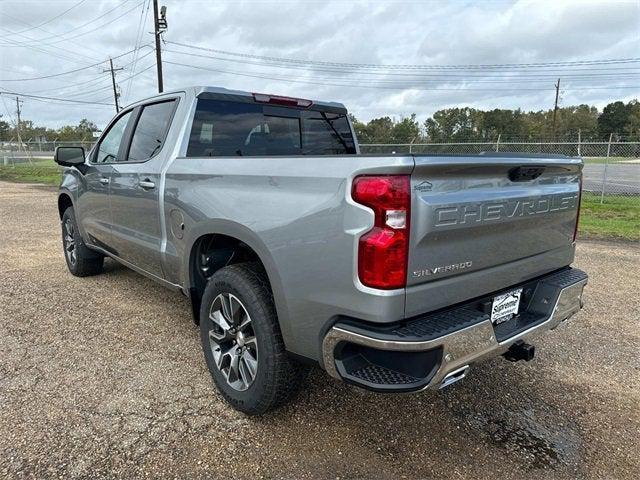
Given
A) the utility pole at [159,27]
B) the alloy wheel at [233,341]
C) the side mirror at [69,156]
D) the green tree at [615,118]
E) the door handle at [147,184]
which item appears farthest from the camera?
the green tree at [615,118]

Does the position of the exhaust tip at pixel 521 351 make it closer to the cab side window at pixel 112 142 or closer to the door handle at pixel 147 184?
the door handle at pixel 147 184

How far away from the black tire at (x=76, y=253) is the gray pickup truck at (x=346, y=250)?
1.98 metres

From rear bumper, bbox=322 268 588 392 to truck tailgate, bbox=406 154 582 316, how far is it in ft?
0.30

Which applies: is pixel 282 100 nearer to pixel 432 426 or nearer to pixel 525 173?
pixel 525 173

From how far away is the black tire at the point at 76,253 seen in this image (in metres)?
5.45

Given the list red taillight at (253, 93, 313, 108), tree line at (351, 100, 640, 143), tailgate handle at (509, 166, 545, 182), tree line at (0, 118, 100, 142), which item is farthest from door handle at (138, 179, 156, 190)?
tree line at (0, 118, 100, 142)

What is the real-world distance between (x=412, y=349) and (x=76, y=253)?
184 inches

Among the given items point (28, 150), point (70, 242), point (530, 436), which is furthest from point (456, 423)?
point (28, 150)

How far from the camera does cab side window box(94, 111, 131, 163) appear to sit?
4.45 meters

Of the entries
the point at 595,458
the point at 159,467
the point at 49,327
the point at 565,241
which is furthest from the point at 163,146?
the point at 595,458

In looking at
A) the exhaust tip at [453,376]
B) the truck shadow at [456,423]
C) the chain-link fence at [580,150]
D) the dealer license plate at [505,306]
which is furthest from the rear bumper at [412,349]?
the chain-link fence at [580,150]

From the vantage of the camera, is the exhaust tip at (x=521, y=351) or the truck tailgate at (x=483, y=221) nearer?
the truck tailgate at (x=483, y=221)

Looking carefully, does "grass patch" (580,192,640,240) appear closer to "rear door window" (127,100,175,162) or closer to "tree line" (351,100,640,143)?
"rear door window" (127,100,175,162)

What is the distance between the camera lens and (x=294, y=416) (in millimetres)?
2875
